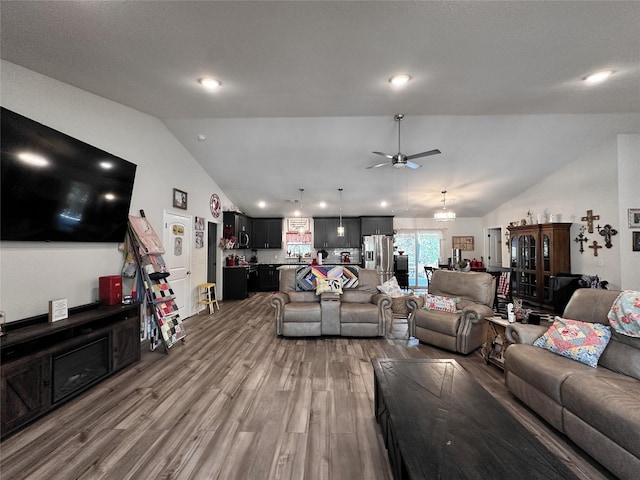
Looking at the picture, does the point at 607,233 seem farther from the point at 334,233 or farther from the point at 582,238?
the point at 334,233

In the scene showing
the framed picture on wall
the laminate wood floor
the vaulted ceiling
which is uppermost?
the vaulted ceiling

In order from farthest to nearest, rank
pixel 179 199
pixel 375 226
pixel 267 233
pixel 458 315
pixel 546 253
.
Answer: pixel 267 233 → pixel 375 226 → pixel 546 253 → pixel 179 199 → pixel 458 315

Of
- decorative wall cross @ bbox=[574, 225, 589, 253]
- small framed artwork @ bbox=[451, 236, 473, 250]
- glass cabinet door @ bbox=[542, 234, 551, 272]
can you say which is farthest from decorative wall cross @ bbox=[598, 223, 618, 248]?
small framed artwork @ bbox=[451, 236, 473, 250]

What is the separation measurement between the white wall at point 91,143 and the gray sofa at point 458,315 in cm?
414

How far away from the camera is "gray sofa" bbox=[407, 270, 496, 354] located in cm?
327

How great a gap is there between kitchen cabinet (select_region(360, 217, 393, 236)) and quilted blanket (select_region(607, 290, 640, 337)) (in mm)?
6278

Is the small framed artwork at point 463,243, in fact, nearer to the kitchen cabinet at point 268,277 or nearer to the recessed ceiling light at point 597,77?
the kitchen cabinet at point 268,277

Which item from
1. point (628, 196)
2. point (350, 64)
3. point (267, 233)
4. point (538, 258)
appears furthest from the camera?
point (267, 233)

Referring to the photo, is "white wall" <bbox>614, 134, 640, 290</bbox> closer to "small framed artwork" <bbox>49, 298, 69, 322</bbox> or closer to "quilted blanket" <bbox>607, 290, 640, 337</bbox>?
"quilted blanket" <bbox>607, 290, 640, 337</bbox>

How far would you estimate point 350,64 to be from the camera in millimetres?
2359

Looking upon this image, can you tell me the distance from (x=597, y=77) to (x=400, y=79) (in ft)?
6.65

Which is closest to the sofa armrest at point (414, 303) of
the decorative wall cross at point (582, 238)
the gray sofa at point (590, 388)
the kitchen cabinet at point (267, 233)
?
the gray sofa at point (590, 388)

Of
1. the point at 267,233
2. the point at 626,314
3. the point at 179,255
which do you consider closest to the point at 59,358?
the point at 179,255

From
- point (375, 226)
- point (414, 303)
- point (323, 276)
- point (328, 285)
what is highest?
point (375, 226)
